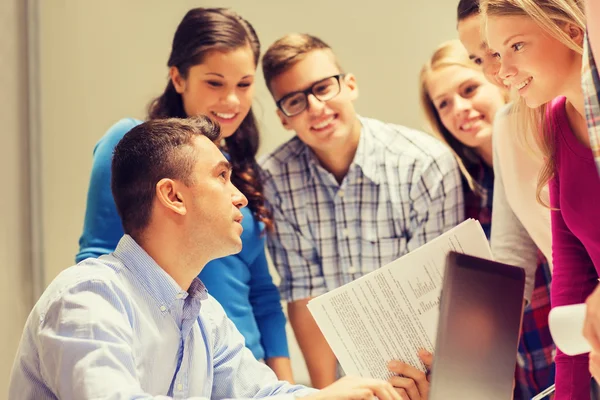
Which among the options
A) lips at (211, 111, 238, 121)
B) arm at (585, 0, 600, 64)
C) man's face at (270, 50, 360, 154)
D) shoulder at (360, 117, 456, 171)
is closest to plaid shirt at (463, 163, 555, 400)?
shoulder at (360, 117, 456, 171)

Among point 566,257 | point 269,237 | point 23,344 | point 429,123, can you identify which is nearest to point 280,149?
point 269,237

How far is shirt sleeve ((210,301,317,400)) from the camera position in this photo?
1.46 m

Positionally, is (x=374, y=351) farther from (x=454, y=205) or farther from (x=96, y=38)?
(x=96, y=38)

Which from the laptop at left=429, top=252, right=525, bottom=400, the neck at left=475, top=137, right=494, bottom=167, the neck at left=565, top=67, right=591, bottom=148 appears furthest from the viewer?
the neck at left=475, top=137, right=494, bottom=167

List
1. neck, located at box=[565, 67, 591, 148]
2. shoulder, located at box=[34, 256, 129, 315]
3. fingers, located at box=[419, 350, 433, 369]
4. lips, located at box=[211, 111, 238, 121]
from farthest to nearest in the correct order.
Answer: lips, located at box=[211, 111, 238, 121] → neck, located at box=[565, 67, 591, 148] → fingers, located at box=[419, 350, 433, 369] → shoulder, located at box=[34, 256, 129, 315]

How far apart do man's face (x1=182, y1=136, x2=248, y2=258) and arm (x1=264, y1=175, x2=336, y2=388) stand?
2.89 ft

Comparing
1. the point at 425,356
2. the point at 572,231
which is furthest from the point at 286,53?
the point at 425,356

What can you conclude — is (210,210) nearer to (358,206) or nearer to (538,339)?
(358,206)

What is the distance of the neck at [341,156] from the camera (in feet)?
7.88

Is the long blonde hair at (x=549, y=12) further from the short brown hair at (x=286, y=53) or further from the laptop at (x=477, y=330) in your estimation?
the short brown hair at (x=286, y=53)

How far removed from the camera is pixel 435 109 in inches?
96.2

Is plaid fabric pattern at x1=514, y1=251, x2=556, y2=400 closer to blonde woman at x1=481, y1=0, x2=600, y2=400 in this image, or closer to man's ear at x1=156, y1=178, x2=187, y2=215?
Answer: blonde woman at x1=481, y1=0, x2=600, y2=400

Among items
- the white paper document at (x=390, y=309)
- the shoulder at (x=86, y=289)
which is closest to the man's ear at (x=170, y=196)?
the shoulder at (x=86, y=289)

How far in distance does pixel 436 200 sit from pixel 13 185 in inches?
67.4
